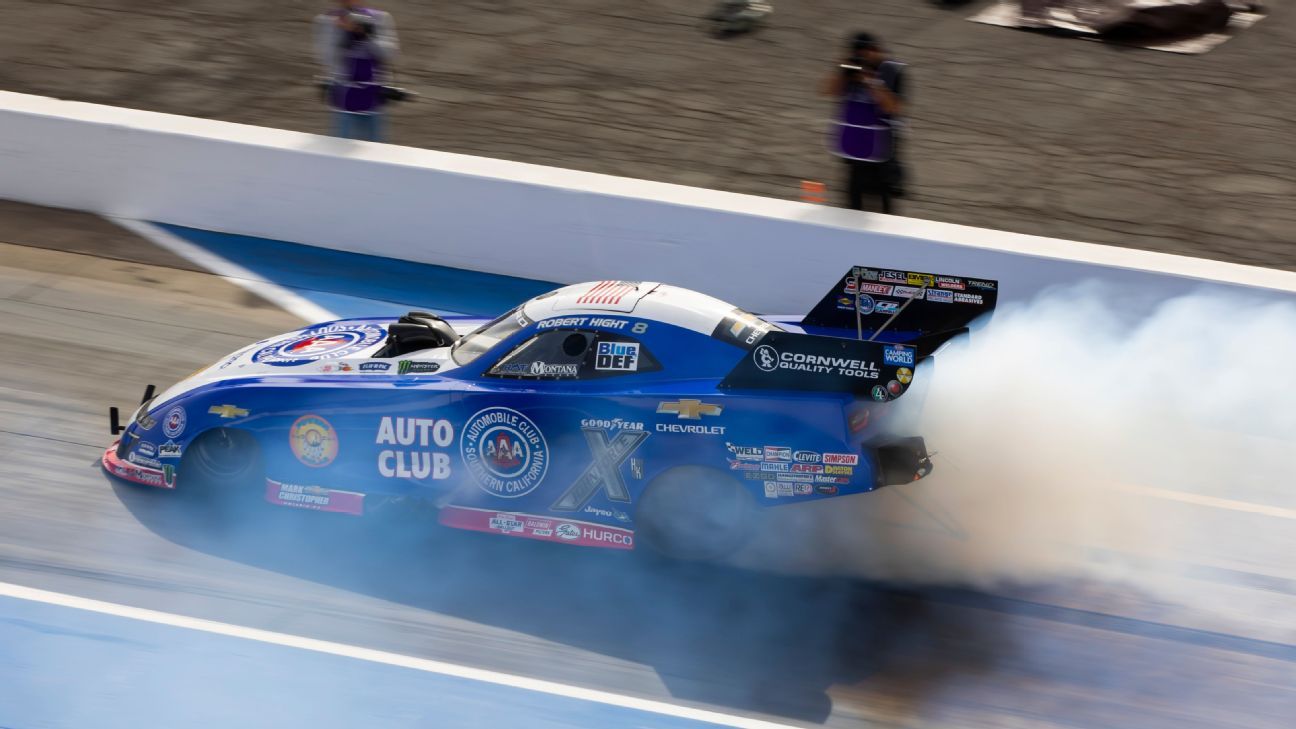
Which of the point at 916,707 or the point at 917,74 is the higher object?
the point at 917,74

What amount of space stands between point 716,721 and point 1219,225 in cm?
889

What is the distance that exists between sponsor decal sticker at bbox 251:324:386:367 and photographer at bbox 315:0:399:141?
12.2 ft

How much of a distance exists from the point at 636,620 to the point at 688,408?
3.63 feet

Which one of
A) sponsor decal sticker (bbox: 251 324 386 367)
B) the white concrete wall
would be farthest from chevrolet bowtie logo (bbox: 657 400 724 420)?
the white concrete wall

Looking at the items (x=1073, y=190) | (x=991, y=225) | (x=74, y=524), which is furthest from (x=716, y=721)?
(x=1073, y=190)

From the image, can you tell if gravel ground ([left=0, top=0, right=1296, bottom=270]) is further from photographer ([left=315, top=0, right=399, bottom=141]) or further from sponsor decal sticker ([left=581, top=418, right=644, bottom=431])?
sponsor decal sticker ([left=581, top=418, right=644, bottom=431])

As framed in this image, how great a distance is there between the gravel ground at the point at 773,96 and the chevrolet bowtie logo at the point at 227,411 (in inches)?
243

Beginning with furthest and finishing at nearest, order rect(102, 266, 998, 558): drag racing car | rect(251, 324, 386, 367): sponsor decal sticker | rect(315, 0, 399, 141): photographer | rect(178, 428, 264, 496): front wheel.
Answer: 1. rect(315, 0, 399, 141): photographer
2. rect(251, 324, 386, 367): sponsor decal sticker
3. rect(178, 428, 264, 496): front wheel
4. rect(102, 266, 998, 558): drag racing car

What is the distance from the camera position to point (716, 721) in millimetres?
5375

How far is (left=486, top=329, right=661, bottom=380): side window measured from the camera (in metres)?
6.84

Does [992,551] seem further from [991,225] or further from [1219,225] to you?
[1219,225]

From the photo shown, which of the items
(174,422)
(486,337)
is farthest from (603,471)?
(174,422)

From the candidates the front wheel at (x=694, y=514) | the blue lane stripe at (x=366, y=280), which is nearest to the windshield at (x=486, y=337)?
the front wheel at (x=694, y=514)

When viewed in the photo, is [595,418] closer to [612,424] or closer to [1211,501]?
[612,424]
